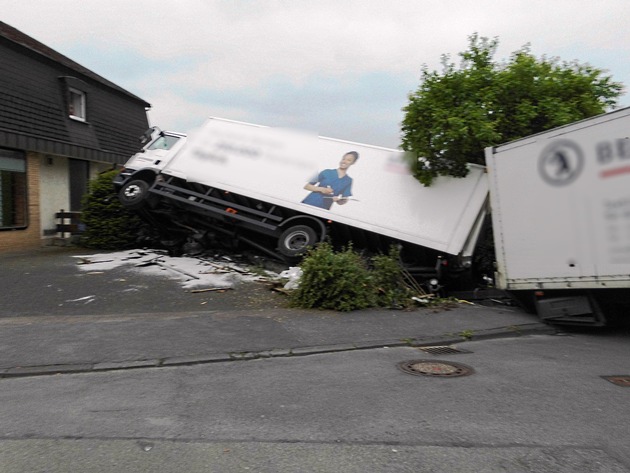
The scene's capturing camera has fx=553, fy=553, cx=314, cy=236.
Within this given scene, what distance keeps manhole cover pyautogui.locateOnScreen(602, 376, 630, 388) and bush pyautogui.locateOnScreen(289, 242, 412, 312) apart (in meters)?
4.29

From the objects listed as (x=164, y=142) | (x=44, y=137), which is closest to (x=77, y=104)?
(x=44, y=137)

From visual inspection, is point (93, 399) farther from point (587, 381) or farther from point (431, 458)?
point (587, 381)

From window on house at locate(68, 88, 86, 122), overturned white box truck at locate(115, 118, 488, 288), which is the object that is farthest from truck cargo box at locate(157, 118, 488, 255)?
window on house at locate(68, 88, 86, 122)

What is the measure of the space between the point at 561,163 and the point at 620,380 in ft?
11.5

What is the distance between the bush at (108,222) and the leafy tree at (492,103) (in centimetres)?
826

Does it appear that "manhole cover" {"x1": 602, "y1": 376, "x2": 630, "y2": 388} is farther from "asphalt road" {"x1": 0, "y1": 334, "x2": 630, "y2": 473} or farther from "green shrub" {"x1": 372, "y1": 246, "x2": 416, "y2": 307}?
"green shrub" {"x1": 372, "y1": 246, "x2": 416, "y2": 307}

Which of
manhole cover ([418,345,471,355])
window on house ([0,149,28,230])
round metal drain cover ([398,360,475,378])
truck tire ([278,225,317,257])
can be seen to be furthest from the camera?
window on house ([0,149,28,230])

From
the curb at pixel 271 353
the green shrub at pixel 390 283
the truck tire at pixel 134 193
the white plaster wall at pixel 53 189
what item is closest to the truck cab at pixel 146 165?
the truck tire at pixel 134 193

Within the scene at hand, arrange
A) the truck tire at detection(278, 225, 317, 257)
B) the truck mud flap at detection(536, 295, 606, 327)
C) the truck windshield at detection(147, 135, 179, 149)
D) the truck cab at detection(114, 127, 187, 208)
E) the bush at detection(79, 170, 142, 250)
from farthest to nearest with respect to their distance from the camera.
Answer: the bush at detection(79, 170, 142, 250) → the truck windshield at detection(147, 135, 179, 149) → the truck cab at detection(114, 127, 187, 208) → the truck tire at detection(278, 225, 317, 257) → the truck mud flap at detection(536, 295, 606, 327)

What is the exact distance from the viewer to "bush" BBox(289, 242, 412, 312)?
945cm

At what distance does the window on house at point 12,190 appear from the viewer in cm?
1522

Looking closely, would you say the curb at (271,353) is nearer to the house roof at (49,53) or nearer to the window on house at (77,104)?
the house roof at (49,53)

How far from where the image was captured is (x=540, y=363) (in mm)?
6504

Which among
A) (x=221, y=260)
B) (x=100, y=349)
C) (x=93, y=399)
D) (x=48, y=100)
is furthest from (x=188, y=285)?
(x=48, y=100)
